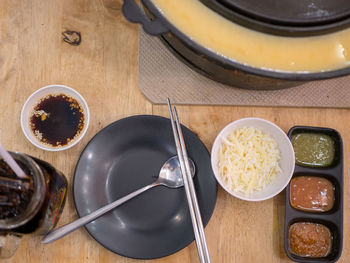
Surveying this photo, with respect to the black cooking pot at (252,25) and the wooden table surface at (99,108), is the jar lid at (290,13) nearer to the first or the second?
the black cooking pot at (252,25)

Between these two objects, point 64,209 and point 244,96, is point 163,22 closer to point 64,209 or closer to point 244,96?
point 244,96

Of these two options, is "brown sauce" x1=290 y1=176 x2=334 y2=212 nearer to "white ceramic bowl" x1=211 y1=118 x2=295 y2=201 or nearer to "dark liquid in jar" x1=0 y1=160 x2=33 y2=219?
"white ceramic bowl" x1=211 y1=118 x2=295 y2=201

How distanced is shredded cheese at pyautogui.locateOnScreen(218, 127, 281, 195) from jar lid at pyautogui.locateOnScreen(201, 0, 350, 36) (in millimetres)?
459

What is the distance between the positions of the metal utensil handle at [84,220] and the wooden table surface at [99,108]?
15cm

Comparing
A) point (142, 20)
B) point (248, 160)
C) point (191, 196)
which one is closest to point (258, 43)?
point (142, 20)

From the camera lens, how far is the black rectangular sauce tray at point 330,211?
49.4 inches

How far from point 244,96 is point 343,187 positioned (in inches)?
20.5

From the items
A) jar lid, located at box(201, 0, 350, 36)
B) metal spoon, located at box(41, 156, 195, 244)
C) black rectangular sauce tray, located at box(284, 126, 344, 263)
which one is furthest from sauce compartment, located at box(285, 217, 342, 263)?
jar lid, located at box(201, 0, 350, 36)

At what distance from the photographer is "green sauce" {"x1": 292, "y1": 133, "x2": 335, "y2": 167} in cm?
133

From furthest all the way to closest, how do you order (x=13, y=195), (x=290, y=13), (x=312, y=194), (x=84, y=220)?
(x=312, y=194), (x=84, y=220), (x=13, y=195), (x=290, y=13)

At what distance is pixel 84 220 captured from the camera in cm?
121

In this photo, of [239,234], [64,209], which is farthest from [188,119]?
[64,209]

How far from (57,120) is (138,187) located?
0.42 meters

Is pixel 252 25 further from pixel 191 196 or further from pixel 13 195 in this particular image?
pixel 13 195
